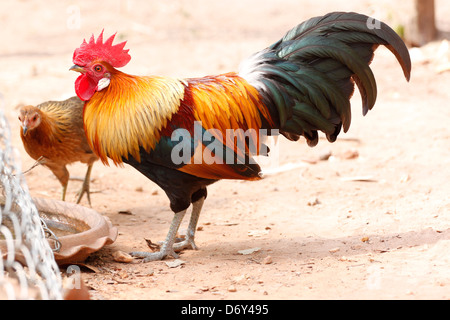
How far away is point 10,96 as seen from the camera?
9883 millimetres

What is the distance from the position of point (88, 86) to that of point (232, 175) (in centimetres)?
144

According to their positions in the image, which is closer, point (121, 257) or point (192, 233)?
point (121, 257)

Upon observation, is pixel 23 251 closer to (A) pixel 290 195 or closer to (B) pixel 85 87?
(B) pixel 85 87

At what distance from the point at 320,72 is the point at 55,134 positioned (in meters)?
2.75

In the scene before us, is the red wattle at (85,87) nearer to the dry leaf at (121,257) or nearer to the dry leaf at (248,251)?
the dry leaf at (121,257)

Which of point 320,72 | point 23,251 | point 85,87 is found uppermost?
point 320,72

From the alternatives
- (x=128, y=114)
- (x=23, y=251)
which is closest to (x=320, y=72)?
(x=128, y=114)

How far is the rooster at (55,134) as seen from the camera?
5797 millimetres

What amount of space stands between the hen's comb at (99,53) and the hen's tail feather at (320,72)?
3.80 feet

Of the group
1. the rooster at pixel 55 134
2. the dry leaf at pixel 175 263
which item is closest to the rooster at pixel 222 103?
the dry leaf at pixel 175 263

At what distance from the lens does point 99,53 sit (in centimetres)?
497

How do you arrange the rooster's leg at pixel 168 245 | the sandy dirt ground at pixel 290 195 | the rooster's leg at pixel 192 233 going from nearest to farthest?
the sandy dirt ground at pixel 290 195
the rooster's leg at pixel 168 245
the rooster's leg at pixel 192 233
